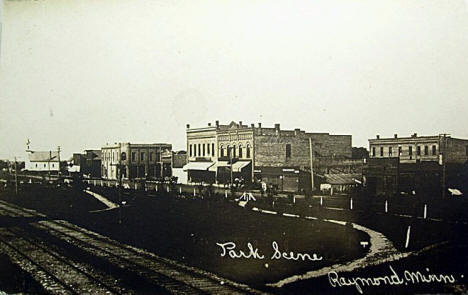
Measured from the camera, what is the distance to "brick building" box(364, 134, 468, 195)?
11.1ft

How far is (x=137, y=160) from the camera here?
3.92 metres

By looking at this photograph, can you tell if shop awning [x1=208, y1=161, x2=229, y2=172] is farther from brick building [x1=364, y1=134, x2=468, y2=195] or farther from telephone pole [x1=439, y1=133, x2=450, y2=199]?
telephone pole [x1=439, y1=133, x2=450, y2=199]

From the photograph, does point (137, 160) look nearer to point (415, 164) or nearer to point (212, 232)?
point (212, 232)

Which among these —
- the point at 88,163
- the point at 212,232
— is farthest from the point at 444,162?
the point at 88,163

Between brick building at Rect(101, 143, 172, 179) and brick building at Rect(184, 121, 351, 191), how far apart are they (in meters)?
0.24

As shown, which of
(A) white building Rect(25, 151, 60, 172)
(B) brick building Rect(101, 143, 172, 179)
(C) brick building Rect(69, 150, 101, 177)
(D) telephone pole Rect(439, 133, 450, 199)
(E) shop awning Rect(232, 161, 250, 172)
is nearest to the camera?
(D) telephone pole Rect(439, 133, 450, 199)

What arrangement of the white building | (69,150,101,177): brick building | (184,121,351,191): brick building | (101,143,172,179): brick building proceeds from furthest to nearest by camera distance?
the white building → (69,150,101,177): brick building → (101,143,172,179): brick building → (184,121,351,191): brick building

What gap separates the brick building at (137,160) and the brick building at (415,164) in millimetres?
1637

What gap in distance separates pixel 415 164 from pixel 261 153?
1.14 m

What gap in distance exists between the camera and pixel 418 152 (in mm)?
3414

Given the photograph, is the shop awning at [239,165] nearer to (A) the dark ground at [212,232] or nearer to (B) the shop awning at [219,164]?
(B) the shop awning at [219,164]

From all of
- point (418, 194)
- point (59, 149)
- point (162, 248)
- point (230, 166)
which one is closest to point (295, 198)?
point (230, 166)

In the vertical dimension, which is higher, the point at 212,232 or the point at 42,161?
the point at 42,161

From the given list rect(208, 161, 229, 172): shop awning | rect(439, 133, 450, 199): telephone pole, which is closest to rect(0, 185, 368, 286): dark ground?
rect(208, 161, 229, 172): shop awning
